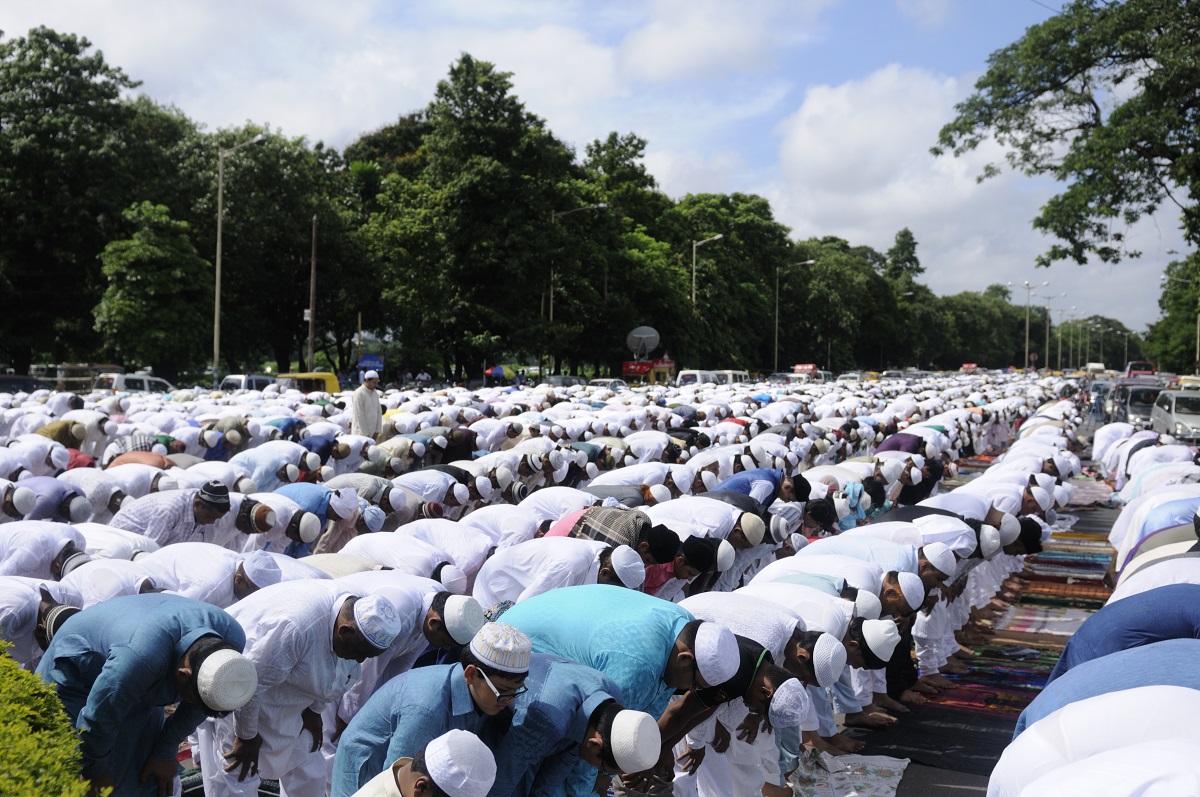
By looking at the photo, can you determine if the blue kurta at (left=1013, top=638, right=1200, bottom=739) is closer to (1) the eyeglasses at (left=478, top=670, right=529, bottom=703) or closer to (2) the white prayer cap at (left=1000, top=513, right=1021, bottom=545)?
(1) the eyeglasses at (left=478, top=670, right=529, bottom=703)

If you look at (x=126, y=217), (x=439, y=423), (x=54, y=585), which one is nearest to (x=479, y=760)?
(x=54, y=585)

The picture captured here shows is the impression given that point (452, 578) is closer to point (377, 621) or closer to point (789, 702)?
point (377, 621)

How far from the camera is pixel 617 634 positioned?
4.67 metres

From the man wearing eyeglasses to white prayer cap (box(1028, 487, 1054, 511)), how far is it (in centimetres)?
723

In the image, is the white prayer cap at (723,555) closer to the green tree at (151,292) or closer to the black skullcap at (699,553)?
the black skullcap at (699,553)

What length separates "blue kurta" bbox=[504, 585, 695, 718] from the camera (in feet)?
15.0

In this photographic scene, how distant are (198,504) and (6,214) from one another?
28.2 m

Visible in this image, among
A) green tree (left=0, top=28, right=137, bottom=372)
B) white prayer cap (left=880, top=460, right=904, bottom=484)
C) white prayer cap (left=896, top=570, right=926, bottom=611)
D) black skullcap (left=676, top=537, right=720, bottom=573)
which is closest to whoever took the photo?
white prayer cap (left=896, top=570, right=926, bottom=611)

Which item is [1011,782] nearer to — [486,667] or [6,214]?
[486,667]

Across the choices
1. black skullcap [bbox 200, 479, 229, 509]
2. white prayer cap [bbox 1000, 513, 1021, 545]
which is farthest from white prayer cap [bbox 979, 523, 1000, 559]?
black skullcap [bbox 200, 479, 229, 509]

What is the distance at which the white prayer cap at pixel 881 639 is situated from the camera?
213 inches

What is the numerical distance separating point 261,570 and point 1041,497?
23.6ft

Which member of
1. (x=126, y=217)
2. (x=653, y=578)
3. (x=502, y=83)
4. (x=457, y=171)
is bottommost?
(x=653, y=578)

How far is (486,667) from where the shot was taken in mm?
3799
